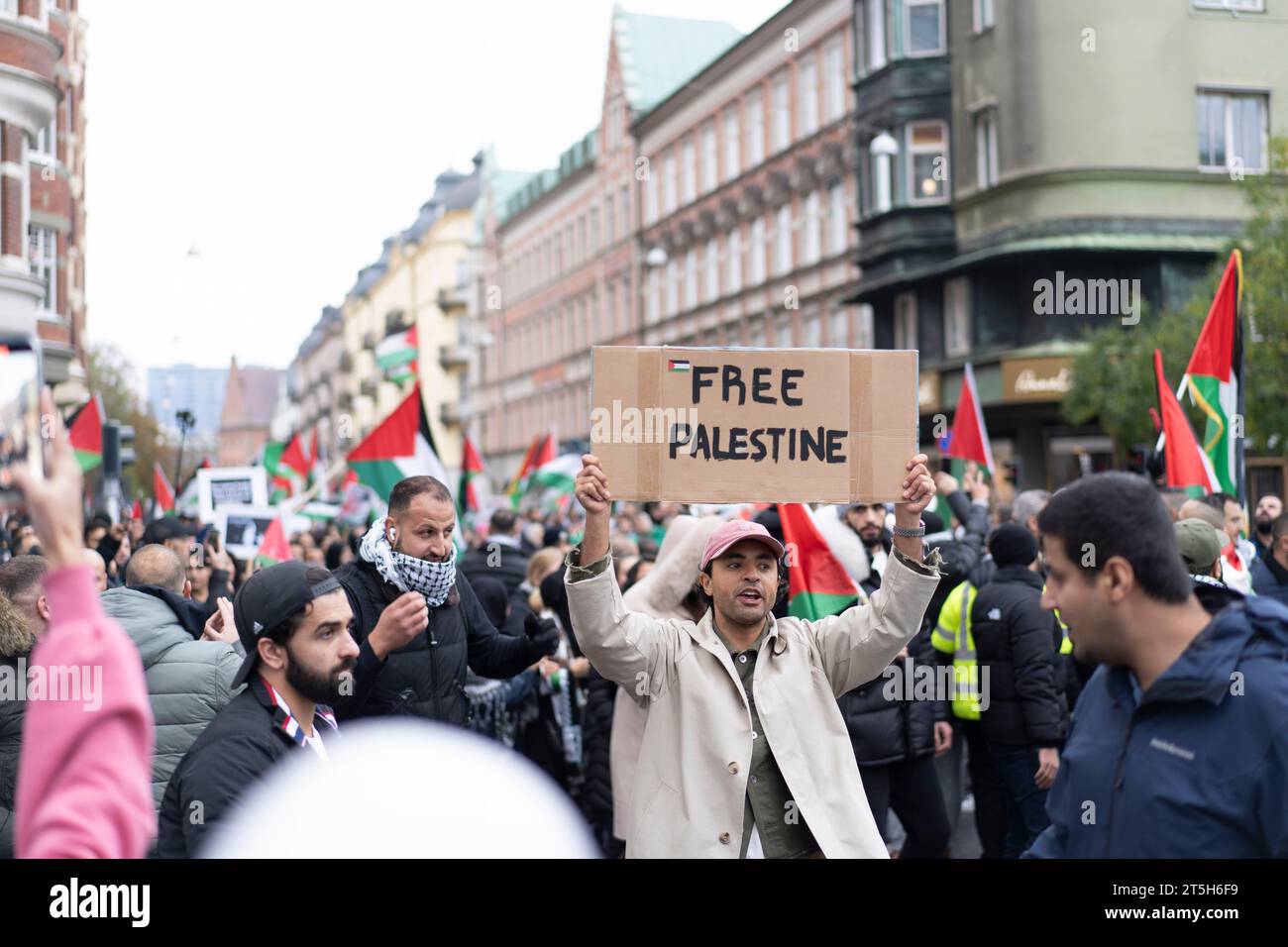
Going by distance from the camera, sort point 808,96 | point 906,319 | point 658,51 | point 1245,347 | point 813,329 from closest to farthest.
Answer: point 1245,347 → point 906,319 → point 813,329 → point 808,96 → point 658,51

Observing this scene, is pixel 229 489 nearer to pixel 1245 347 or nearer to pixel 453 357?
pixel 1245 347

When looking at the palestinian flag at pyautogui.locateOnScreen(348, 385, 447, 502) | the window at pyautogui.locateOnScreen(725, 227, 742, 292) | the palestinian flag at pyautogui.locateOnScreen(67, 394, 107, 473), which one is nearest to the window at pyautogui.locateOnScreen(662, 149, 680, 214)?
the window at pyautogui.locateOnScreen(725, 227, 742, 292)

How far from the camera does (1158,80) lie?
29828 millimetres

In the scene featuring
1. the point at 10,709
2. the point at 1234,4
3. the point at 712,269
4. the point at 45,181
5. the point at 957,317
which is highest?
the point at 1234,4

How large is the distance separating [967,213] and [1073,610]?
3099 centimetres

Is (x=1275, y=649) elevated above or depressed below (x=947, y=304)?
below

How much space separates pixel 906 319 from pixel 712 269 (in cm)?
1462

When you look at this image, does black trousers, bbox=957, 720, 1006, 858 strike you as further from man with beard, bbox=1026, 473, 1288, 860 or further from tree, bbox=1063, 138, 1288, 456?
tree, bbox=1063, 138, 1288, 456

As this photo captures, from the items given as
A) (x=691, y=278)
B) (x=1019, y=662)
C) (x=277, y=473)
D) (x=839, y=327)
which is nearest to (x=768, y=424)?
(x=1019, y=662)

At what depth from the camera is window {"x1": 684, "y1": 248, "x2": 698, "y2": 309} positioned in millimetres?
50781

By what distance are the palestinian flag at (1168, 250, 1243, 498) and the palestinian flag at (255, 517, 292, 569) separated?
694 centimetres

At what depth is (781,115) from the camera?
43.6 m
